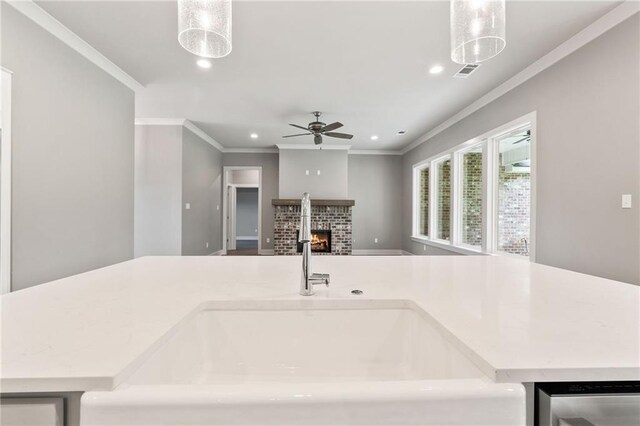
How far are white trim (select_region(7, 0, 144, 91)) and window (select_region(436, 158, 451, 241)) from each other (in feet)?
16.6

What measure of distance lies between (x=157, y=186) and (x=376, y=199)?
4947 mm

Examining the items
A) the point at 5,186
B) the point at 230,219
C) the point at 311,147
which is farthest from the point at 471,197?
the point at 230,219

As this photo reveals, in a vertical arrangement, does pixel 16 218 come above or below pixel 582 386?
above

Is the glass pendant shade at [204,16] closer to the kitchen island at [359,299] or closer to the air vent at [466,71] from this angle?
the kitchen island at [359,299]

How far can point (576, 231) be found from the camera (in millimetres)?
2838

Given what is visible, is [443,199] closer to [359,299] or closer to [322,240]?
[322,240]

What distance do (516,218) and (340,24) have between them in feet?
10.1

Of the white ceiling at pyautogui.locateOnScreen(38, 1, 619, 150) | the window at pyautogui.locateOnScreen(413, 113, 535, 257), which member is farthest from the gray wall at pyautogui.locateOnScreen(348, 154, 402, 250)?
the white ceiling at pyautogui.locateOnScreen(38, 1, 619, 150)

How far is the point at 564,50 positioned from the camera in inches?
115

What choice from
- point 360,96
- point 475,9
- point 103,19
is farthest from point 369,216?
point 475,9

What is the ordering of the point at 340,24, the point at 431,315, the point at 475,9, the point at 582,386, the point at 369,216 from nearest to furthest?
the point at 582,386 → the point at 431,315 → the point at 475,9 → the point at 340,24 → the point at 369,216

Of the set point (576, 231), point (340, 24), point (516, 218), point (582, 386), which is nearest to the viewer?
point (582, 386)

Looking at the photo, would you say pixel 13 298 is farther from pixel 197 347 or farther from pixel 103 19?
pixel 103 19

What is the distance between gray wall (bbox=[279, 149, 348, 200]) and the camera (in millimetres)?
7223
